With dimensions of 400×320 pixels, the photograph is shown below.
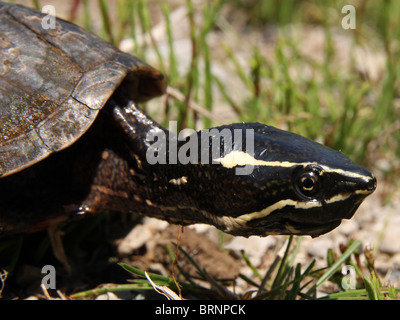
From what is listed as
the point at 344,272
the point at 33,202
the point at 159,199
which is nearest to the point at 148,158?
the point at 159,199

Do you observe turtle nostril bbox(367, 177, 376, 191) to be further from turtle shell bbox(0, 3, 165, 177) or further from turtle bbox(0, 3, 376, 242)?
turtle shell bbox(0, 3, 165, 177)

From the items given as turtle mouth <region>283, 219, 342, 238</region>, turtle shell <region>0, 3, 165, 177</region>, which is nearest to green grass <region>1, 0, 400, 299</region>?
turtle mouth <region>283, 219, 342, 238</region>

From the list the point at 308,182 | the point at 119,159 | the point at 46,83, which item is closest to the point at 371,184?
the point at 308,182

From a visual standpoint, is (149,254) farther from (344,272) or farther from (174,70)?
(174,70)

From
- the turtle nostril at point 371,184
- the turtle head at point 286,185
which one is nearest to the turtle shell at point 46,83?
the turtle head at point 286,185

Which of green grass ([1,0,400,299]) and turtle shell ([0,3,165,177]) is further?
green grass ([1,0,400,299])

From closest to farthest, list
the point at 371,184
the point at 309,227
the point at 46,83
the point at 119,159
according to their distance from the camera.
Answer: the point at 371,184 < the point at 309,227 < the point at 46,83 < the point at 119,159

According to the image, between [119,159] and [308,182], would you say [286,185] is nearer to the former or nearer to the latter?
[308,182]
